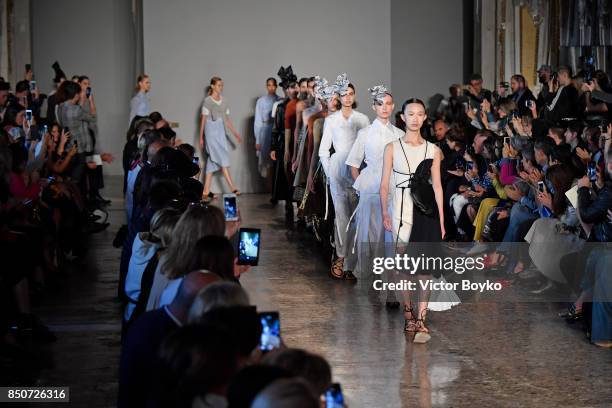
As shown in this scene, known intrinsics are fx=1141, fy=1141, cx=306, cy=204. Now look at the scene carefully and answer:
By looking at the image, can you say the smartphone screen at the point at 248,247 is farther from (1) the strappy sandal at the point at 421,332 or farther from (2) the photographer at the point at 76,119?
Answer: (2) the photographer at the point at 76,119

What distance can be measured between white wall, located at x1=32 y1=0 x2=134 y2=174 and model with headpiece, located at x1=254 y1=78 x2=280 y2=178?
400cm

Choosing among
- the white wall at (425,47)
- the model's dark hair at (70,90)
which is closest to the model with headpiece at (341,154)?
the model's dark hair at (70,90)

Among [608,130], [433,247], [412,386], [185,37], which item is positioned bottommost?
[412,386]

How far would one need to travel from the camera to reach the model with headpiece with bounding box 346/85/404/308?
8.43 m

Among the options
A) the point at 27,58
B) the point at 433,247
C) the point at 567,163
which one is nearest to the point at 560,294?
the point at 567,163

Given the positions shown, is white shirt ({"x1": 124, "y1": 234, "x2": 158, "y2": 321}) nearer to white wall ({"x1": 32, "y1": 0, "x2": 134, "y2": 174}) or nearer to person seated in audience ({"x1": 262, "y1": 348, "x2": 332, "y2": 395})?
person seated in audience ({"x1": 262, "y1": 348, "x2": 332, "y2": 395})

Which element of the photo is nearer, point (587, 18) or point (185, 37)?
point (587, 18)

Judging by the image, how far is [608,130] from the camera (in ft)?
27.0

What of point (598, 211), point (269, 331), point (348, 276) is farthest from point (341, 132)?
point (269, 331)

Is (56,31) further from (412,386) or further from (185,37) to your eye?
(412,386)

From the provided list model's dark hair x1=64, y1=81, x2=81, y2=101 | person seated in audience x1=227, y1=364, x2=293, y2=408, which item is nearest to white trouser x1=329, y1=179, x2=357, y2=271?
model's dark hair x1=64, y1=81, x2=81, y2=101

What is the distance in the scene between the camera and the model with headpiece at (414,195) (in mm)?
7242

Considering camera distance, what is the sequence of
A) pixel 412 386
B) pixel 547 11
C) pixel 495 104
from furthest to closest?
pixel 547 11, pixel 495 104, pixel 412 386

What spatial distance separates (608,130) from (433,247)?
185cm
